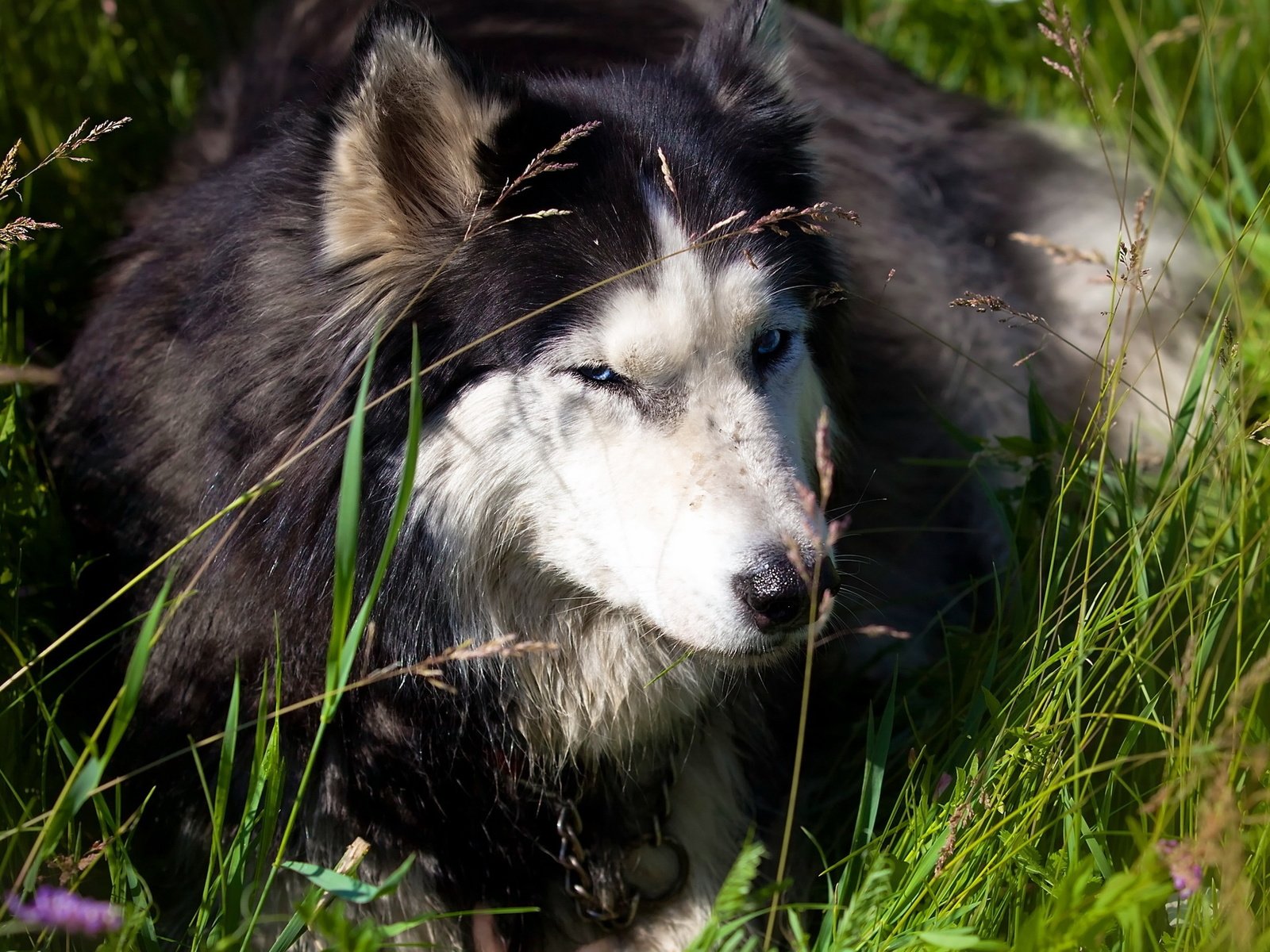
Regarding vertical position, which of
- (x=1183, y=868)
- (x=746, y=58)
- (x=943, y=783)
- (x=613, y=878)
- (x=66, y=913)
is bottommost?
(x=613, y=878)

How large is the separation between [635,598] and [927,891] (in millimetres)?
585

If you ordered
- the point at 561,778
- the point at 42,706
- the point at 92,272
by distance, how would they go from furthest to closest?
the point at 92,272, the point at 561,778, the point at 42,706

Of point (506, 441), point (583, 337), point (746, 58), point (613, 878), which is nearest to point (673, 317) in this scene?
point (583, 337)

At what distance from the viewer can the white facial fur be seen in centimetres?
161

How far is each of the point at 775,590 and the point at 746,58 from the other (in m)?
1.00

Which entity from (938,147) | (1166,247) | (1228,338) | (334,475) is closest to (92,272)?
(334,475)

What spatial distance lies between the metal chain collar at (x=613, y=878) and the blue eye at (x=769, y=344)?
798 mm

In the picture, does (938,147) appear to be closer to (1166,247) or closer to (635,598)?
(1166,247)

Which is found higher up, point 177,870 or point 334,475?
point 334,475

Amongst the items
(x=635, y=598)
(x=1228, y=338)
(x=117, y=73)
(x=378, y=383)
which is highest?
(x=117, y=73)

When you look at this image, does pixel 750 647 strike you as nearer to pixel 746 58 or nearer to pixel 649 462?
pixel 649 462

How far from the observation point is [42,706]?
5.39ft

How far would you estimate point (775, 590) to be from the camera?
1.58 m

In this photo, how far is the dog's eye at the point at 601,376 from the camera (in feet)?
5.60
